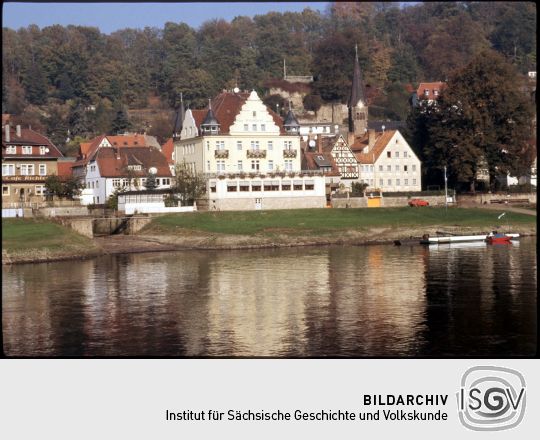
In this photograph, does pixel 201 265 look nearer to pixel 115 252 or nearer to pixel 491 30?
pixel 115 252

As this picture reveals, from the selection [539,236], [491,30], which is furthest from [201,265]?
[491,30]

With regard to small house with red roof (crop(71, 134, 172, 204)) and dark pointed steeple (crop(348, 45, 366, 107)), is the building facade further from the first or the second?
dark pointed steeple (crop(348, 45, 366, 107))

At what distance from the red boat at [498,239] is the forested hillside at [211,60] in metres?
68.2

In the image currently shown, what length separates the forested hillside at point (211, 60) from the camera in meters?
135

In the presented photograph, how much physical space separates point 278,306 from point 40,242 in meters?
24.4

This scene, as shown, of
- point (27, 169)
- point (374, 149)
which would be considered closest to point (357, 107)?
point (374, 149)

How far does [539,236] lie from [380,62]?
13457 centimetres

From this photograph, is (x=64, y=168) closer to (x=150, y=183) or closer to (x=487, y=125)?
(x=150, y=183)

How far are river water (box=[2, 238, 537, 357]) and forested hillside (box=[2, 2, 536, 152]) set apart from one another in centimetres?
7761

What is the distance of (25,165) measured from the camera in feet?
257

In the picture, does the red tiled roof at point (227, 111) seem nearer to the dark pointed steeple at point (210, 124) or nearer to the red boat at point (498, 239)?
the dark pointed steeple at point (210, 124)

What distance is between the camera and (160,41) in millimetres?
156625

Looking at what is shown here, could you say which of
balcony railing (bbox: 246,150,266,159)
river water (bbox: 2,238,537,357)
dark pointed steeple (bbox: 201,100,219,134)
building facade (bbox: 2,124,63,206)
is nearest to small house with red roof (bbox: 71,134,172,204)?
building facade (bbox: 2,124,63,206)

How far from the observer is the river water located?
26.9 m
